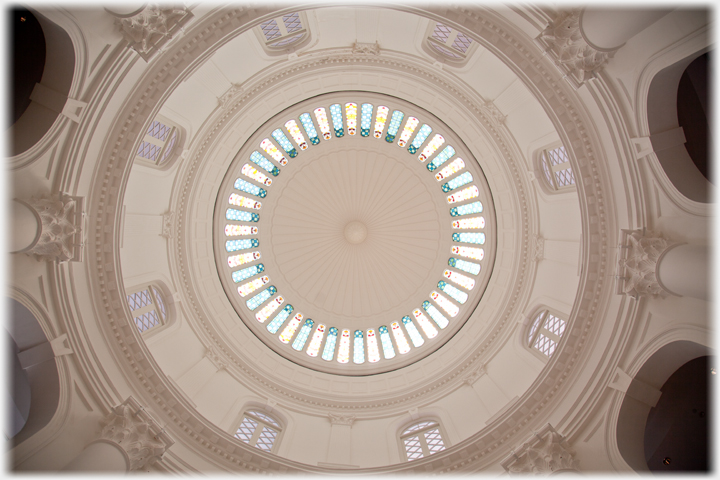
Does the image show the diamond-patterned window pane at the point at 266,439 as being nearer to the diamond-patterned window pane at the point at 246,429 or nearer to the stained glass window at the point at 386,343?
the diamond-patterned window pane at the point at 246,429

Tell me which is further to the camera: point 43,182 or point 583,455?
point 583,455

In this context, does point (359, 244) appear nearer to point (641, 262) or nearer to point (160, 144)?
point (160, 144)

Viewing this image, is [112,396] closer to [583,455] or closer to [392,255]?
[583,455]

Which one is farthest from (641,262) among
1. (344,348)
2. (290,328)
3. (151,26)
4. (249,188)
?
(249,188)

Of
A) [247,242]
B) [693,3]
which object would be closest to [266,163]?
[247,242]

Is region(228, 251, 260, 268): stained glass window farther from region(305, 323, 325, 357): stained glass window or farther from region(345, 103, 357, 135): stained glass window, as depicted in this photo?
region(345, 103, 357, 135): stained glass window

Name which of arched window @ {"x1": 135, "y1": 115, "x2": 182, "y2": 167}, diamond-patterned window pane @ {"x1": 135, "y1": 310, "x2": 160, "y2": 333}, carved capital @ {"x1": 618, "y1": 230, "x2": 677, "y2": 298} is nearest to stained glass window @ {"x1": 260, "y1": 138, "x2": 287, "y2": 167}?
arched window @ {"x1": 135, "y1": 115, "x2": 182, "y2": 167}

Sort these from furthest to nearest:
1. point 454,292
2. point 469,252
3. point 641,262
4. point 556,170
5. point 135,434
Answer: point 454,292, point 469,252, point 556,170, point 135,434, point 641,262

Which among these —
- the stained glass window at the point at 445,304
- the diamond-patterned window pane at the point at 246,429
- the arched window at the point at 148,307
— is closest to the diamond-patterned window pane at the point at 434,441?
the stained glass window at the point at 445,304
